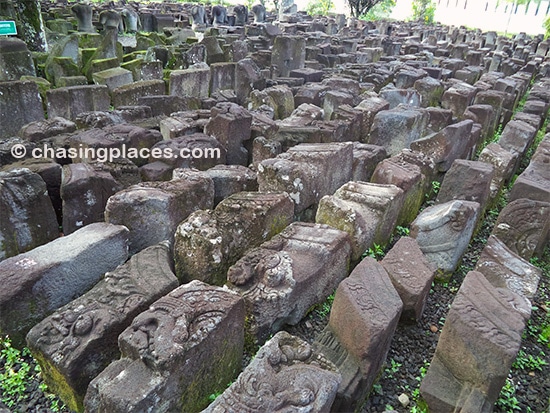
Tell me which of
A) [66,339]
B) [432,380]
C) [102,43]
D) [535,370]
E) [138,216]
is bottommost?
[535,370]

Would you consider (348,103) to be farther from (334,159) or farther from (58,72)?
(58,72)

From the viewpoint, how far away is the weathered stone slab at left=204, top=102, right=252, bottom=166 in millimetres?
6188

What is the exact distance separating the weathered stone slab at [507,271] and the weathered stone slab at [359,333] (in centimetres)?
123

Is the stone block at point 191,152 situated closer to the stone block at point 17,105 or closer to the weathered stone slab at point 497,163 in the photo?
the stone block at point 17,105

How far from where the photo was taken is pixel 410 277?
3.80 meters

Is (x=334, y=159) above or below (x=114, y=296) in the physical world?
above

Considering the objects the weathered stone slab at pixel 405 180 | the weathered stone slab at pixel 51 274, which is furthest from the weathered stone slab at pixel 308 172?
the weathered stone slab at pixel 51 274

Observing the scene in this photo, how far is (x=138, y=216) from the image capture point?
4109 millimetres

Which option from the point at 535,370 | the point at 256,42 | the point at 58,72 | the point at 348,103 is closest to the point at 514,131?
the point at 348,103

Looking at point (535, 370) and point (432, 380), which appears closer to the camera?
point (432, 380)

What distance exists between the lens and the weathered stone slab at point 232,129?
619cm

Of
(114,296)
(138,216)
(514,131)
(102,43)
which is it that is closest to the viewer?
(114,296)

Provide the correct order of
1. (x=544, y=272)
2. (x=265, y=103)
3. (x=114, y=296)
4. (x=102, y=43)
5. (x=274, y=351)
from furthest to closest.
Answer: (x=102, y=43) → (x=265, y=103) → (x=544, y=272) → (x=114, y=296) → (x=274, y=351)

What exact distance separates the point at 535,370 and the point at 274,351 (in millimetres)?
2354
